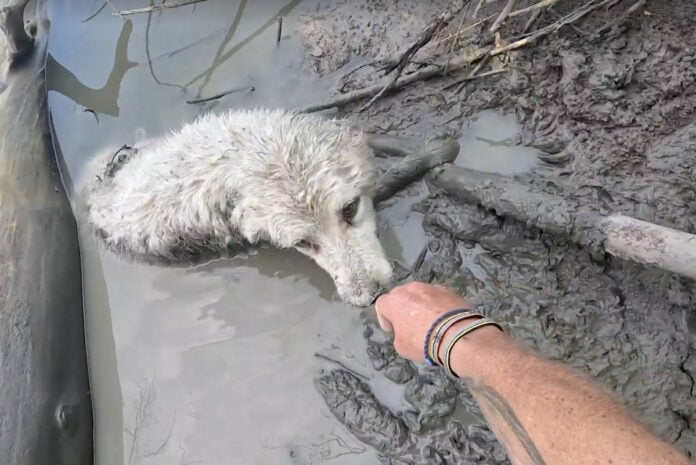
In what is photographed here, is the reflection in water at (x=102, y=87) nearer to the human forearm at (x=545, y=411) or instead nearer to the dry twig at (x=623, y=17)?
the dry twig at (x=623, y=17)

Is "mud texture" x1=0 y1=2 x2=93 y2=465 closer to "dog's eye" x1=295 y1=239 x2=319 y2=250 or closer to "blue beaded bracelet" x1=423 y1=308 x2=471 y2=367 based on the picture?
"dog's eye" x1=295 y1=239 x2=319 y2=250

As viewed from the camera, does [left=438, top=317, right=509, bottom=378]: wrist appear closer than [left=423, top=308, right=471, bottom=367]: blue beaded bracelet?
Yes

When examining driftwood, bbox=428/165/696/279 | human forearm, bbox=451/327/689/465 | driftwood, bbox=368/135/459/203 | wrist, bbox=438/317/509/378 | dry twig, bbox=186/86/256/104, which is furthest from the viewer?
dry twig, bbox=186/86/256/104

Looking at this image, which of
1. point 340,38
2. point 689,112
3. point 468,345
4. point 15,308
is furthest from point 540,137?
point 15,308

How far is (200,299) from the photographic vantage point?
508cm

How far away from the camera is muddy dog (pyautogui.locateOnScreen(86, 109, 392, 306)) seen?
4086mm

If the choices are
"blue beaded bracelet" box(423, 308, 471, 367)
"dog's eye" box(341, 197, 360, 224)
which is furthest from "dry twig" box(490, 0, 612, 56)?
"blue beaded bracelet" box(423, 308, 471, 367)

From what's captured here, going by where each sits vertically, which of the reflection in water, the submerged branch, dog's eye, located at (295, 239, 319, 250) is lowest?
dog's eye, located at (295, 239, 319, 250)

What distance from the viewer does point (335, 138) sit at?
439cm

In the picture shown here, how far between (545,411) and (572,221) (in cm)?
179

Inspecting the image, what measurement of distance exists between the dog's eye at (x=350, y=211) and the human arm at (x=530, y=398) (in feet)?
3.14

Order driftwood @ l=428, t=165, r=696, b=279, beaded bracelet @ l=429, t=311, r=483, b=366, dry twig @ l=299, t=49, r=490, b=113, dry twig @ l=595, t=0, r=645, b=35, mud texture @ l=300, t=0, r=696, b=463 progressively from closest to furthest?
beaded bracelet @ l=429, t=311, r=483, b=366 < driftwood @ l=428, t=165, r=696, b=279 < mud texture @ l=300, t=0, r=696, b=463 < dry twig @ l=595, t=0, r=645, b=35 < dry twig @ l=299, t=49, r=490, b=113

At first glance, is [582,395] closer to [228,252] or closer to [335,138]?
[335,138]

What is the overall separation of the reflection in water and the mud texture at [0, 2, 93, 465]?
6.3 inches
